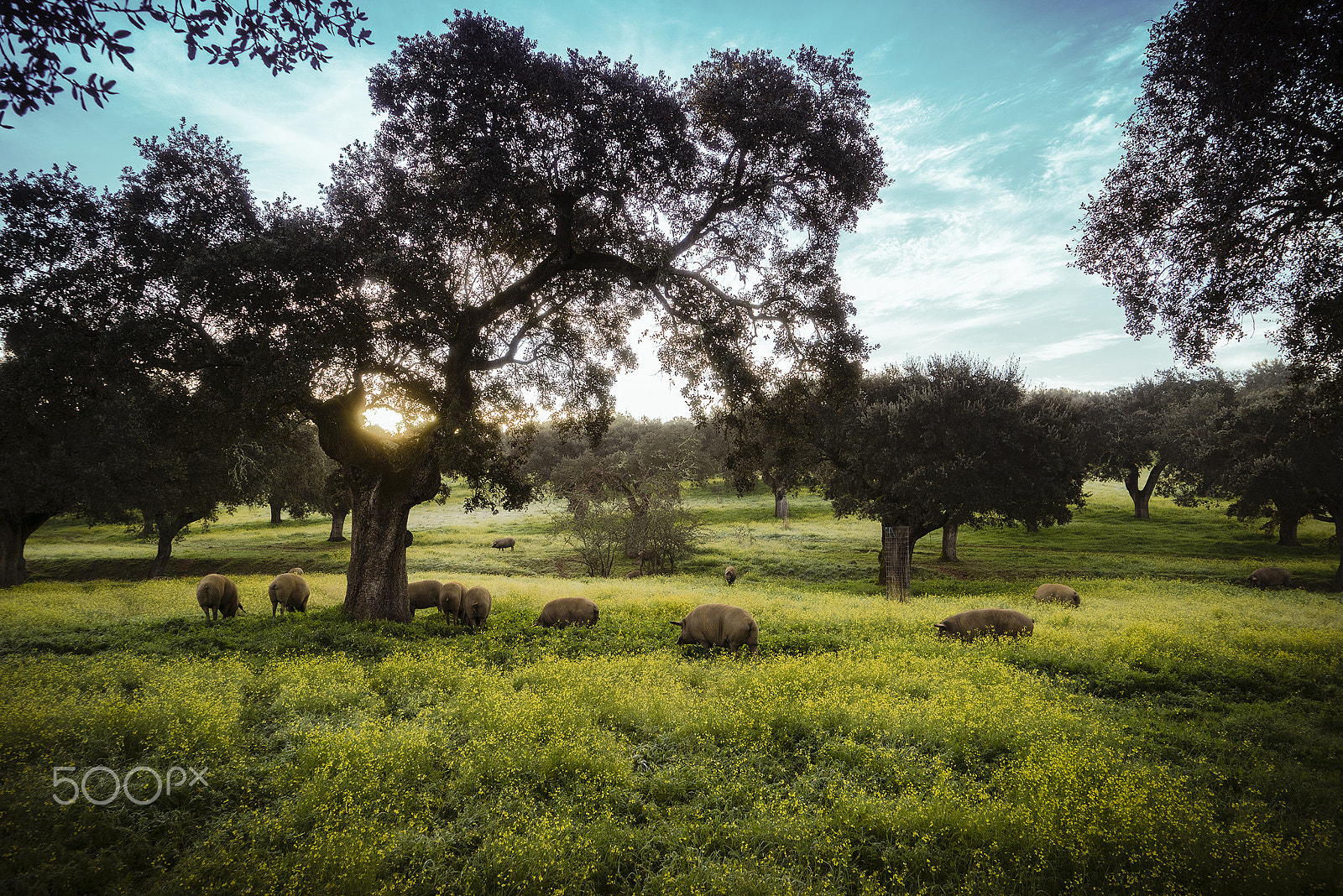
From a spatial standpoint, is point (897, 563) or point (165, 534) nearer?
point (897, 563)

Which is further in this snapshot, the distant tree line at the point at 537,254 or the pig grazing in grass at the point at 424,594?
the pig grazing in grass at the point at 424,594

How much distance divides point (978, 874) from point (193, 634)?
1650 cm

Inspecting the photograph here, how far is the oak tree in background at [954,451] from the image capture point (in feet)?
84.7

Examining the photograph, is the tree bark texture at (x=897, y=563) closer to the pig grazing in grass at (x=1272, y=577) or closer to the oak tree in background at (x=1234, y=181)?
the oak tree in background at (x=1234, y=181)

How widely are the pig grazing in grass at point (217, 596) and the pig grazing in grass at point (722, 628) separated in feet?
45.8

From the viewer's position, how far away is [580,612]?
15.5 m

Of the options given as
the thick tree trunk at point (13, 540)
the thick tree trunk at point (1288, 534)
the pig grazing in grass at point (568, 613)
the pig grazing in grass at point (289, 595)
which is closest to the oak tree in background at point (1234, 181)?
the pig grazing in grass at point (568, 613)

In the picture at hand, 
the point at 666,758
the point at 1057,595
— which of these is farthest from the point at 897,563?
the point at 666,758

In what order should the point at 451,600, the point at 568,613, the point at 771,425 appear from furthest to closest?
1. the point at 771,425
2. the point at 451,600
3. the point at 568,613

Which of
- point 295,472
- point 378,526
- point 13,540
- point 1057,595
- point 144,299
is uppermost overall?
point 144,299

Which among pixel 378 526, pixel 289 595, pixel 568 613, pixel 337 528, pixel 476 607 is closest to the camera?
pixel 378 526

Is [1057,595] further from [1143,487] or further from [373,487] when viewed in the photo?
[1143,487]

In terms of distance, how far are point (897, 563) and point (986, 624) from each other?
986cm

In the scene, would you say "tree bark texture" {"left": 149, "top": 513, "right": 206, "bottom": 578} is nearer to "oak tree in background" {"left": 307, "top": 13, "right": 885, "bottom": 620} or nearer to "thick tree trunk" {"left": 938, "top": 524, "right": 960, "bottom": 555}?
"oak tree in background" {"left": 307, "top": 13, "right": 885, "bottom": 620}
